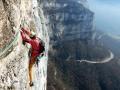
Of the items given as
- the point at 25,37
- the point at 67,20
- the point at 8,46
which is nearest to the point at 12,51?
the point at 8,46

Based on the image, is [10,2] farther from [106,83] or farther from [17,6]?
[106,83]

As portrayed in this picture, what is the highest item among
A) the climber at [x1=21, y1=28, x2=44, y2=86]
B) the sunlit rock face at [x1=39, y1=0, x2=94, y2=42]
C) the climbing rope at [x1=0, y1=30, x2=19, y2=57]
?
the climbing rope at [x1=0, y1=30, x2=19, y2=57]

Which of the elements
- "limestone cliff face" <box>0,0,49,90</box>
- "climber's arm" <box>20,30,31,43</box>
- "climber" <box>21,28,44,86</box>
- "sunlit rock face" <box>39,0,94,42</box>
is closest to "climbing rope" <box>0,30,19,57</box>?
"limestone cliff face" <box>0,0,49,90</box>

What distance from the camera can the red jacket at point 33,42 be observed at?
1367cm

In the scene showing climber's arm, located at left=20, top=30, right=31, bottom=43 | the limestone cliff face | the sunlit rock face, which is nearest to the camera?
the limestone cliff face

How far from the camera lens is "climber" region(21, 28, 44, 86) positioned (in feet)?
45.0

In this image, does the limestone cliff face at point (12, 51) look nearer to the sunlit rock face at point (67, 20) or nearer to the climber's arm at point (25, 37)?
the climber's arm at point (25, 37)

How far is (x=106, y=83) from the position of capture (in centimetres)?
13450

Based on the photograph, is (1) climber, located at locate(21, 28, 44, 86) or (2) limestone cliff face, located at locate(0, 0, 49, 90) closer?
(2) limestone cliff face, located at locate(0, 0, 49, 90)

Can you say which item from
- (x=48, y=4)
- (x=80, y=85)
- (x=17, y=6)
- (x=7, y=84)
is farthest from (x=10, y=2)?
(x=48, y=4)

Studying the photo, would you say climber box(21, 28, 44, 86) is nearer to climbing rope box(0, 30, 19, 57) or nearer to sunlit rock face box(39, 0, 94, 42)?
climbing rope box(0, 30, 19, 57)

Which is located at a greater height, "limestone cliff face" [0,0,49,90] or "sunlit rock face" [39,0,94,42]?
"limestone cliff face" [0,0,49,90]

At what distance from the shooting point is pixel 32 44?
14008 millimetres

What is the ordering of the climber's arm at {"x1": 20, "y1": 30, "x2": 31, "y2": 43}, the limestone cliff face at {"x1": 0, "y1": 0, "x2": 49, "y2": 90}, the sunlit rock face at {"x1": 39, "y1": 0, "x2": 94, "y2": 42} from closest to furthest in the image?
the limestone cliff face at {"x1": 0, "y1": 0, "x2": 49, "y2": 90}, the climber's arm at {"x1": 20, "y1": 30, "x2": 31, "y2": 43}, the sunlit rock face at {"x1": 39, "y1": 0, "x2": 94, "y2": 42}
